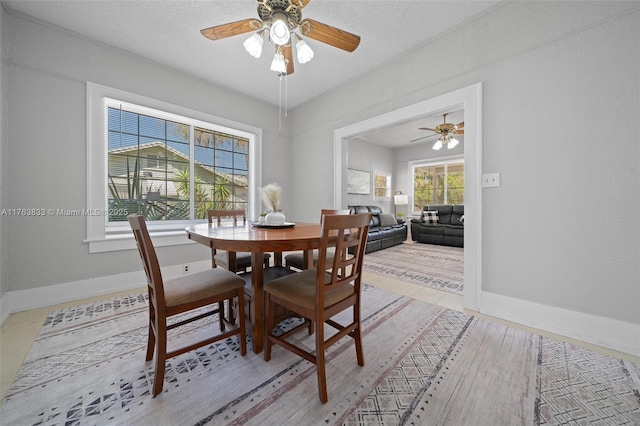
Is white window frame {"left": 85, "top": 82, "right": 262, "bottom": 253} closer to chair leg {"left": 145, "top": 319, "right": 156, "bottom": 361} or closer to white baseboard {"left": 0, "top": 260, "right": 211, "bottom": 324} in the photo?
white baseboard {"left": 0, "top": 260, "right": 211, "bottom": 324}

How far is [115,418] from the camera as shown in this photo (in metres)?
1.03

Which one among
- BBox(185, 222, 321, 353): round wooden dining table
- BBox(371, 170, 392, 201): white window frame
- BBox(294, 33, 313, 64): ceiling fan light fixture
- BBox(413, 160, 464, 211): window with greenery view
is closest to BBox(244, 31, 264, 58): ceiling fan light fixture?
BBox(294, 33, 313, 64): ceiling fan light fixture

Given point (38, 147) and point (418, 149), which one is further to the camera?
point (418, 149)

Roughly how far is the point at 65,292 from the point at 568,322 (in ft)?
14.6

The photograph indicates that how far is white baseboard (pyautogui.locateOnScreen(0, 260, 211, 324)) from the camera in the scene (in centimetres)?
204

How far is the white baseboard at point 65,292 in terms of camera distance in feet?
6.69

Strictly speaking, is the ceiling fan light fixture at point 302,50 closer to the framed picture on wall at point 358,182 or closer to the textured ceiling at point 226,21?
the textured ceiling at point 226,21

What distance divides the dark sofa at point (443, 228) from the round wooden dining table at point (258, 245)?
178 inches

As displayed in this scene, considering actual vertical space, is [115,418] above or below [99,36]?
below

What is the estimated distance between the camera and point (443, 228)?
5387mm

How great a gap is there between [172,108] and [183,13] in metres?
1.17

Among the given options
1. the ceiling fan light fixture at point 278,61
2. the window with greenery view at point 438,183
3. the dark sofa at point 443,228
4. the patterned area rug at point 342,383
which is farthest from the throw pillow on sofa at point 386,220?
the ceiling fan light fixture at point 278,61

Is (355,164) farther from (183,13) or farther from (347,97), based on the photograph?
(183,13)

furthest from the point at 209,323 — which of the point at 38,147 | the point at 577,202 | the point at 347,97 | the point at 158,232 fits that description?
the point at 347,97
